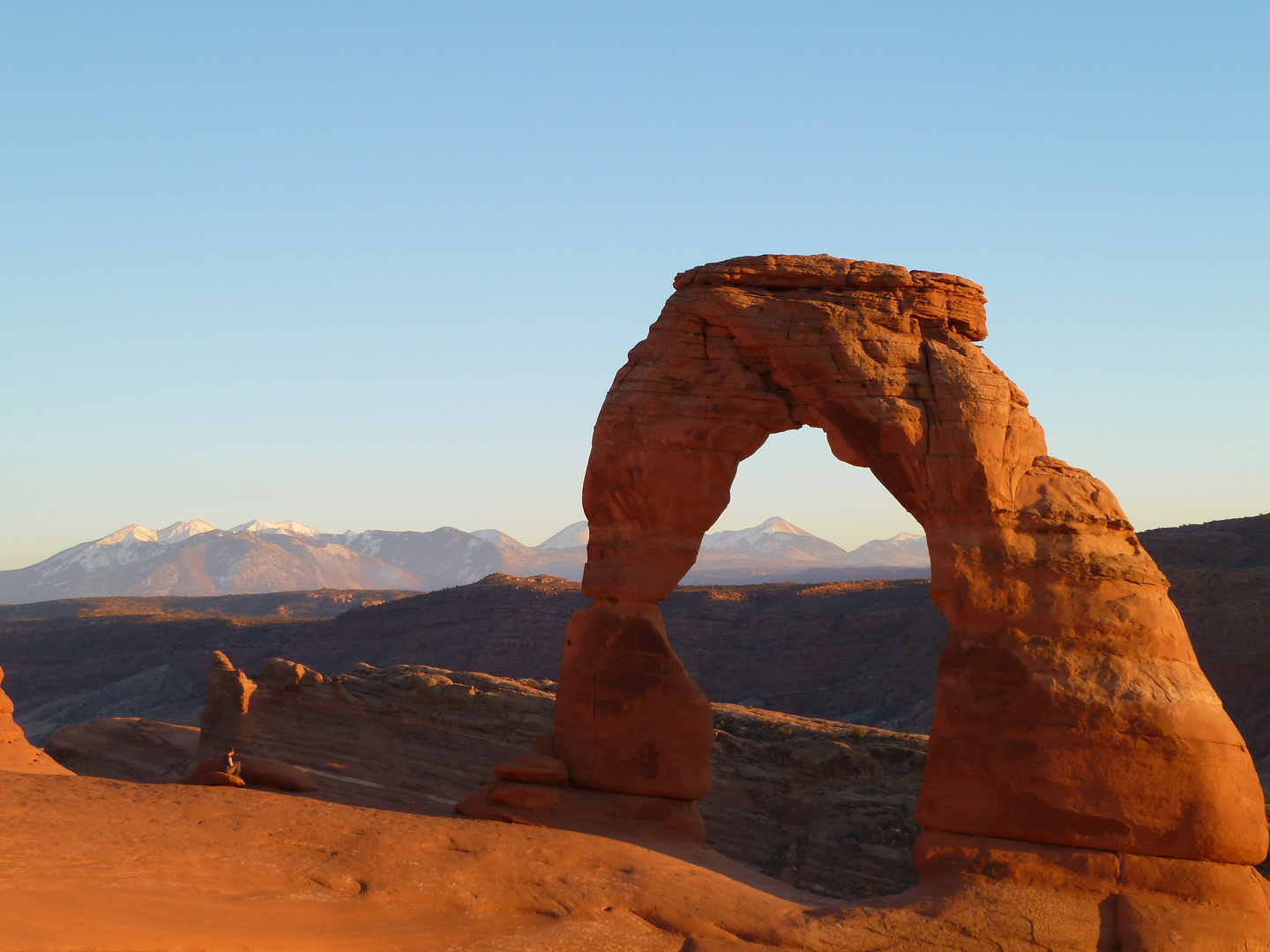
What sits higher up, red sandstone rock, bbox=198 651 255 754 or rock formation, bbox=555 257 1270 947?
rock formation, bbox=555 257 1270 947

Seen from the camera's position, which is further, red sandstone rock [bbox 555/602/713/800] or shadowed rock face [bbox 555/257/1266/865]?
red sandstone rock [bbox 555/602/713/800]

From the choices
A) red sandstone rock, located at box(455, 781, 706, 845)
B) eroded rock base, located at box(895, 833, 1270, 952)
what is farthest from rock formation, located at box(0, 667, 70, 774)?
eroded rock base, located at box(895, 833, 1270, 952)

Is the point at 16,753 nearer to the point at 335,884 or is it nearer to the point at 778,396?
the point at 335,884

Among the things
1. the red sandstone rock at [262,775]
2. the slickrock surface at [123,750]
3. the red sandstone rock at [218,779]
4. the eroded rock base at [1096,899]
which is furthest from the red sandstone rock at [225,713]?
the eroded rock base at [1096,899]

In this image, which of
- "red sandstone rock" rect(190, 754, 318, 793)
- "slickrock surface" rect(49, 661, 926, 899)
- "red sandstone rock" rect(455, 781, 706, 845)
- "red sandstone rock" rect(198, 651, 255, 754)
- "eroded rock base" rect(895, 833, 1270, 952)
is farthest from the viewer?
"red sandstone rock" rect(198, 651, 255, 754)

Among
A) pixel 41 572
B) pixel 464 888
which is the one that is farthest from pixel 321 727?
pixel 41 572

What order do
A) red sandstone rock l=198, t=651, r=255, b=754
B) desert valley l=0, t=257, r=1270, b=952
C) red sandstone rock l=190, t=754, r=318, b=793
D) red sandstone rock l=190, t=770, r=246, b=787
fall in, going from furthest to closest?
red sandstone rock l=198, t=651, r=255, b=754, red sandstone rock l=190, t=754, r=318, b=793, red sandstone rock l=190, t=770, r=246, b=787, desert valley l=0, t=257, r=1270, b=952

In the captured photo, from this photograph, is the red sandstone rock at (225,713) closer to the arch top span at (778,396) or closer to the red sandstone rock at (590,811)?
the red sandstone rock at (590,811)

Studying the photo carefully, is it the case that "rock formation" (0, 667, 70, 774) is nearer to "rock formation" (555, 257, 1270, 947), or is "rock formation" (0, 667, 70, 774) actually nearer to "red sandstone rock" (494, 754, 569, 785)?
"red sandstone rock" (494, 754, 569, 785)
